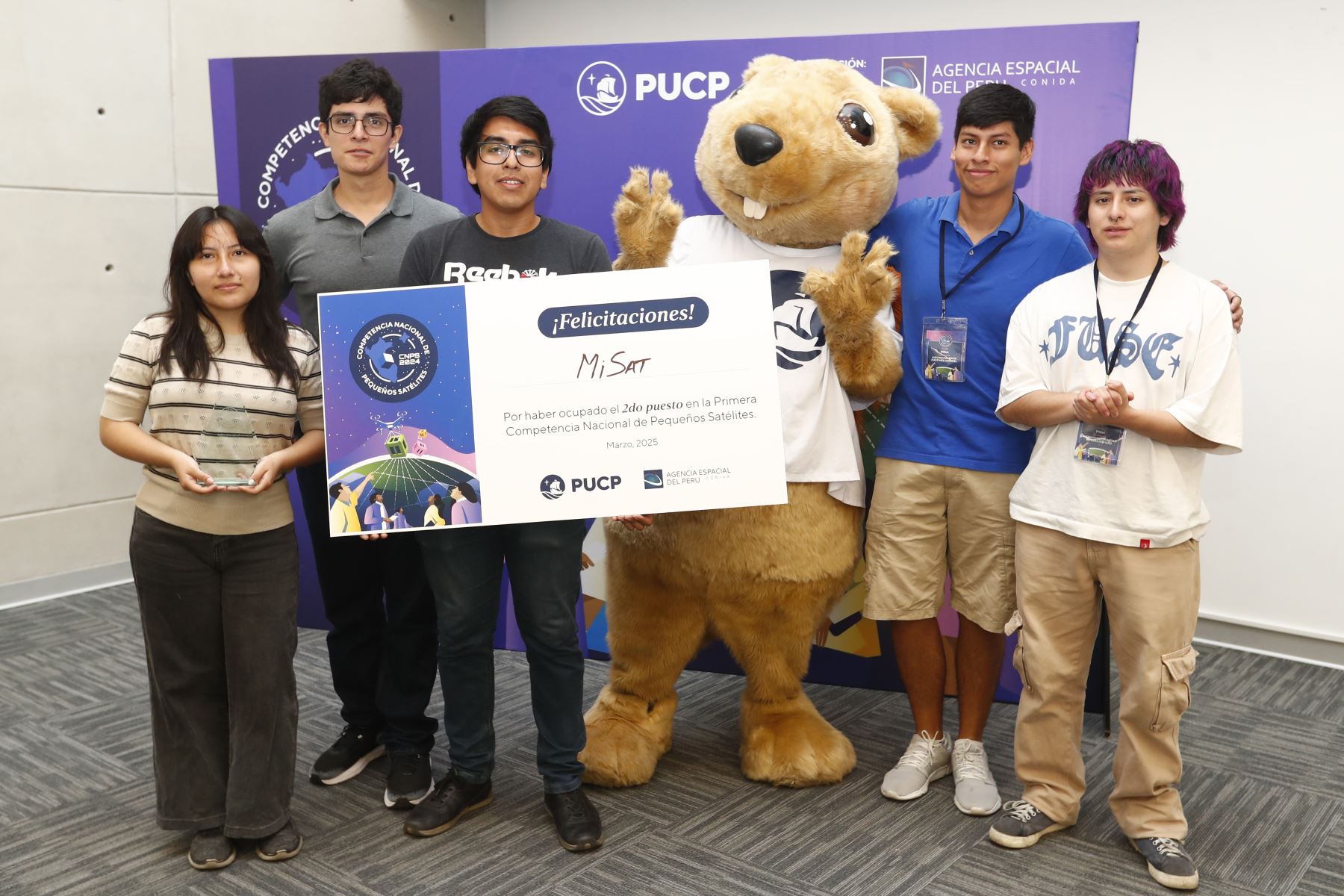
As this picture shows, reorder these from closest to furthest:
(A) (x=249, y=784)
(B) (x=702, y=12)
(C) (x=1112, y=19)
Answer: (A) (x=249, y=784) < (C) (x=1112, y=19) < (B) (x=702, y=12)

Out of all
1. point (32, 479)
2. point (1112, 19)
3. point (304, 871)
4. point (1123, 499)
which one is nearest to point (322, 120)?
point (304, 871)

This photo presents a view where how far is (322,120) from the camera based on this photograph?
269 centimetres

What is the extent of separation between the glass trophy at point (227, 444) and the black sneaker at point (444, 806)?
0.89m

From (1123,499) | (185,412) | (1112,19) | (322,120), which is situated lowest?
(1123,499)

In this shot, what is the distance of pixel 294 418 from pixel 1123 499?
1.81 m

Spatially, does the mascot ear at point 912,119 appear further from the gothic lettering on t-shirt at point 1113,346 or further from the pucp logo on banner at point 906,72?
the gothic lettering on t-shirt at point 1113,346

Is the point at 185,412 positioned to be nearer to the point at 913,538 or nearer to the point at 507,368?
the point at 507,368

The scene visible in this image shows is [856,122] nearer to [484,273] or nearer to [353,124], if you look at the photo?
[484,273]

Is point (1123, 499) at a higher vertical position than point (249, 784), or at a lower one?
higher

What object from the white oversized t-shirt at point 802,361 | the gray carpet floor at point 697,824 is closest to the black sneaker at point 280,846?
the gray carpet floor at point 697,824

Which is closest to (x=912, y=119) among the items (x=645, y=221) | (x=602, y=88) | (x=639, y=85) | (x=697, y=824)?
(x=645, y=221)

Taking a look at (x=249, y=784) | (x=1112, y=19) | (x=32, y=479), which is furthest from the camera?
(x=32, y=479)

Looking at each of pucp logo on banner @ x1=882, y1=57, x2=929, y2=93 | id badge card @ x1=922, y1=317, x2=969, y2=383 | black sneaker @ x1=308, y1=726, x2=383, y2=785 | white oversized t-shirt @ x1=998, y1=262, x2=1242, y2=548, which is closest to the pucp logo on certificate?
id badge card @ x1=922, y1=317, x2=969, y2=383

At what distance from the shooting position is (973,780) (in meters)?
2.74
